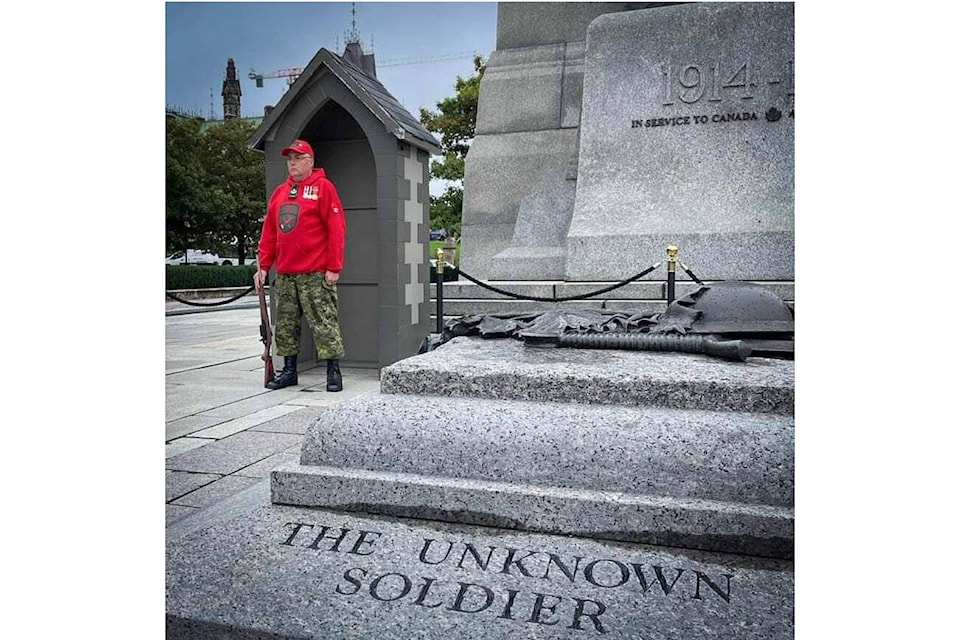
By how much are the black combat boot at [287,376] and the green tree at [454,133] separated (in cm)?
1480

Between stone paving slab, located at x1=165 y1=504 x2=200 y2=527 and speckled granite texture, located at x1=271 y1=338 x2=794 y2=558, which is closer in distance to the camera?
speckled granite texture, located at x1=271 y1=338 x2=794 y2=558

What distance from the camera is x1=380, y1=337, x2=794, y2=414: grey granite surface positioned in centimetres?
255

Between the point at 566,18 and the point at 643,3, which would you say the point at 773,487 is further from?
the point at 566,18

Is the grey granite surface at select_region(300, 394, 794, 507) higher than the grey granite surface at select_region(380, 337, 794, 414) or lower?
lower

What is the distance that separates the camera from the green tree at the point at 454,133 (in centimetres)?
2083

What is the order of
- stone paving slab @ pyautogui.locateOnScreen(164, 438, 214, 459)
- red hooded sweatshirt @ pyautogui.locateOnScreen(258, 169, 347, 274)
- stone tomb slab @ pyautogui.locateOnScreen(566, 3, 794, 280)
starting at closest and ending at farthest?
stone paving slab @ pyautogui.locateOnScreen(164, 438, 214, 459) < red hooded sweatshirt @ pyautogui.locateOnScreen(258, 169, 347, 274) < stone tomb slab @ pyautogui.locateOnScreen(566, 3, 794, 280)

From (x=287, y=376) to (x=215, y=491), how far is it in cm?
295

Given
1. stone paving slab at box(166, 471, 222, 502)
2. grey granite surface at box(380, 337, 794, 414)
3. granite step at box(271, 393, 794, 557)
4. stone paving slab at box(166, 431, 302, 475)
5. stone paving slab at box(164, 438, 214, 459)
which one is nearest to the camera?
granite step at box(271, 393, 794, 557)

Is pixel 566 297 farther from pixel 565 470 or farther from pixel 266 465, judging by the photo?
pixel 565 470

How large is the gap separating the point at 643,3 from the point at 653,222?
108 inches

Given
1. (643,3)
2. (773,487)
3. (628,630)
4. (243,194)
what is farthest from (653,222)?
(243,194)

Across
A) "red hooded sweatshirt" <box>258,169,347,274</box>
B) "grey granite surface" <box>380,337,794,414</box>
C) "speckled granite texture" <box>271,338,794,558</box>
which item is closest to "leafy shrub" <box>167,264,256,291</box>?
"red hooded sweatshirt" <box>258,169,347,274</box>

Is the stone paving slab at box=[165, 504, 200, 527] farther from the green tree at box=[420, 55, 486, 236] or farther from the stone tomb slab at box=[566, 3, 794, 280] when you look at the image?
the green tree at box=[420, 55, 486, 236]

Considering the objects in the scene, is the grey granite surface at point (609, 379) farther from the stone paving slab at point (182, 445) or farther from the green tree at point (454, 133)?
the green tree at point (454, 133)
